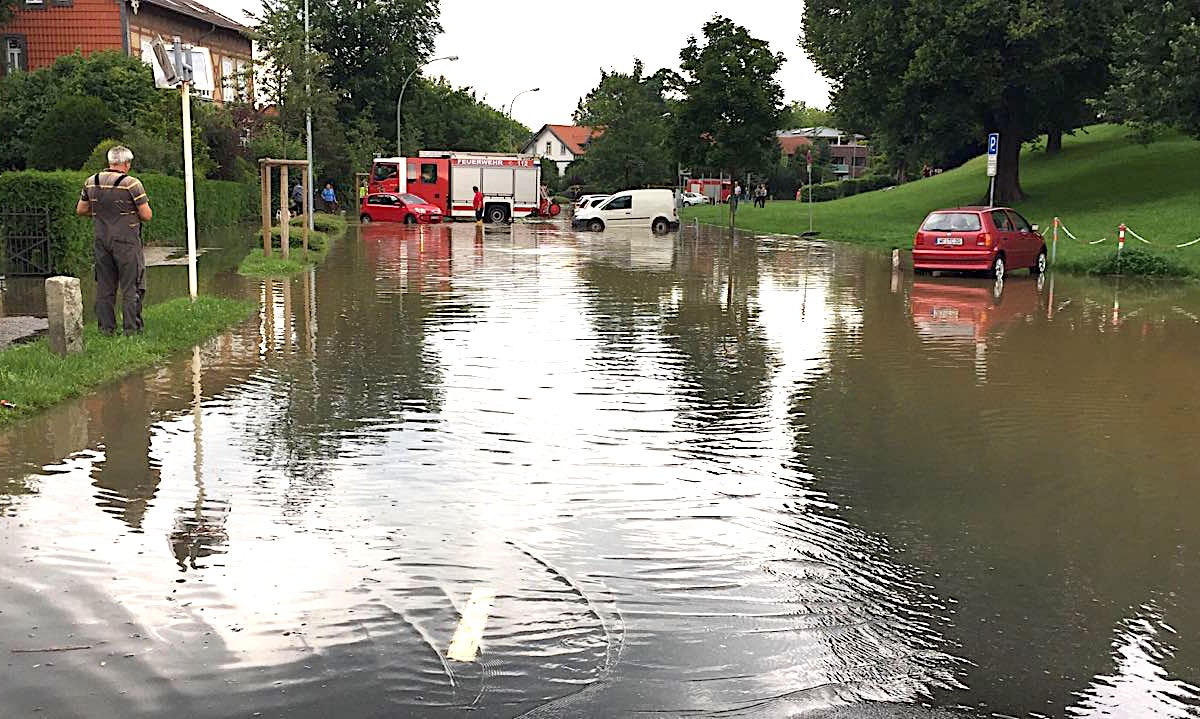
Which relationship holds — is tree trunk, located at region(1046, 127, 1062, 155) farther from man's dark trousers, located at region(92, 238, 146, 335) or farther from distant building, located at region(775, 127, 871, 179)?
distant building, located at region(775, 127, 871, 179)

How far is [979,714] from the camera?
166 inches

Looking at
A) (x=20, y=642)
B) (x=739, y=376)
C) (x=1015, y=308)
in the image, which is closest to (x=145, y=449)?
(x=20, y=642)

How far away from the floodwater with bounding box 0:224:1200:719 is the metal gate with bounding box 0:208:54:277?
9890 millimetres

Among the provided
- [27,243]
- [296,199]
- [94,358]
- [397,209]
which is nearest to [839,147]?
[397,209]

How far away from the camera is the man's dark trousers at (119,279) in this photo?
1175 cm

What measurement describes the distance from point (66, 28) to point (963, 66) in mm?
37375

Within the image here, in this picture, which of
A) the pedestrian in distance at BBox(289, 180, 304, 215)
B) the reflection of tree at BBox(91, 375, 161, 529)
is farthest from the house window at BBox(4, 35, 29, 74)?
the reflection of tree at BBox(91, 375, 161, 529)

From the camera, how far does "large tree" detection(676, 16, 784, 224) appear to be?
174 ft

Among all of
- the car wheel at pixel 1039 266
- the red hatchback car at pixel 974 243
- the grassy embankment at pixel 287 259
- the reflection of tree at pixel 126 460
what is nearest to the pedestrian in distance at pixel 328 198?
the grassy embankment at pixel 287 259

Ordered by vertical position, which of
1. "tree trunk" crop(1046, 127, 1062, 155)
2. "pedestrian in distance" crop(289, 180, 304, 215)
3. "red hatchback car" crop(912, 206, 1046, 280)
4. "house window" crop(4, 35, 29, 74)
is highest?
"house window" crop(4, 35, 29, 74)

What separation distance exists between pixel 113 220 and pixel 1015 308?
13169 millimetres

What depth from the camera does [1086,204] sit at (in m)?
42.3

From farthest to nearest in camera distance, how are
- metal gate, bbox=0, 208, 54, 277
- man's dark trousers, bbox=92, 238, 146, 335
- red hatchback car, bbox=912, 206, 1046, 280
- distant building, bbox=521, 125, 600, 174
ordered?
distant building, bbox=521, 125, 600, 174 → red hatchback car, bbox=912, 206, 1046, 280 → metal gate, bbox=0, 208, 54, 277 → man's dark trousers, bbox=92, 238, 146, 335

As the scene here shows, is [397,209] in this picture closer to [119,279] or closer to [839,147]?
[119,279]
